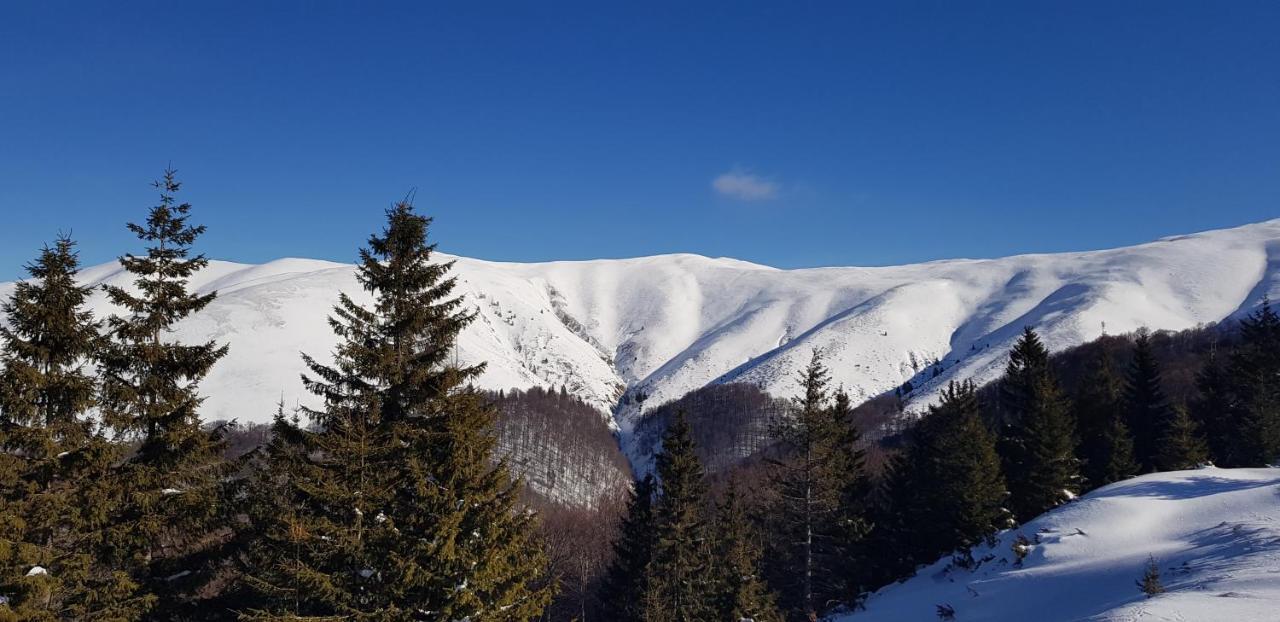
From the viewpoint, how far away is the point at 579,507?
5920 inches

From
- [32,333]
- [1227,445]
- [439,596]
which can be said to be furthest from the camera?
[1227,445]

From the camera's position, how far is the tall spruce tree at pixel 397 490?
13359mm

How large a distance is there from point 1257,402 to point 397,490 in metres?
54.4

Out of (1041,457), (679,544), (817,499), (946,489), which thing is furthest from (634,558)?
(1041,457)

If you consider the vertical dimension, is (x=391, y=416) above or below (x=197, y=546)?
above

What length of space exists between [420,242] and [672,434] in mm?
20303

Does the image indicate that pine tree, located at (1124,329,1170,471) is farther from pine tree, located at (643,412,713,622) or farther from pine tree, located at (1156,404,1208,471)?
pine tree, located at (643,412,713,622)

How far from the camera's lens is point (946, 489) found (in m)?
34.2

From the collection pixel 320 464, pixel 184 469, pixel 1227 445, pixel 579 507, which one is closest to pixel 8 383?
pixel 184 469

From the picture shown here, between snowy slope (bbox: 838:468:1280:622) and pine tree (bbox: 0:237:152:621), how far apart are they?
2051cm

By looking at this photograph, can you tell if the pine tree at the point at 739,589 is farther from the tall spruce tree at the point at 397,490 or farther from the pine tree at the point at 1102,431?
the pine tree at the point at 1102,431

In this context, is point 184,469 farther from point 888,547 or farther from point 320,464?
point 888,547

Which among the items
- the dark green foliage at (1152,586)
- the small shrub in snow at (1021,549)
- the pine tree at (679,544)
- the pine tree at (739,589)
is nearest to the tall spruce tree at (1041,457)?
the small shrub in snow at (1021,549)

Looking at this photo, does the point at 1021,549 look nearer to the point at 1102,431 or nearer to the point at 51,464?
the point at 51,464
